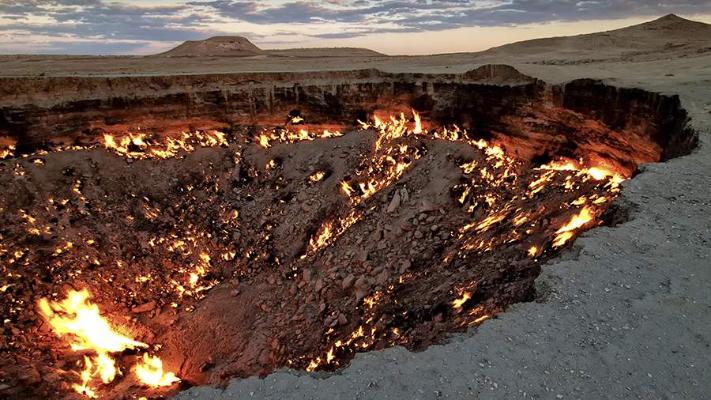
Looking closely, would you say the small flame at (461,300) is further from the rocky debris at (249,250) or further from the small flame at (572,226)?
the small flame at (572,226)

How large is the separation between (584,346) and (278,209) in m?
11.1

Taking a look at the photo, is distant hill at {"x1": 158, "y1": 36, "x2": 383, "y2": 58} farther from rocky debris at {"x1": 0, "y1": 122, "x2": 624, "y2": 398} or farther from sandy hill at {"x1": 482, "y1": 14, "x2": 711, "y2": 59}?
rocky debris at {"x1": 0, "y1": 122, "x2": 624, "y2": 398}

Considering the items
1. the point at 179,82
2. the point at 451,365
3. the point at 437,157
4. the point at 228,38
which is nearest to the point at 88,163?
the point at 179,82

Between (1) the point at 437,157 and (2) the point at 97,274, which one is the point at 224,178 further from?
(1) the point at 437,157

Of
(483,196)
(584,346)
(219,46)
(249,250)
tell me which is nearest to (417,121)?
(483,196)

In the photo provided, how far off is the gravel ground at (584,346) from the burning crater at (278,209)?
4.12ft

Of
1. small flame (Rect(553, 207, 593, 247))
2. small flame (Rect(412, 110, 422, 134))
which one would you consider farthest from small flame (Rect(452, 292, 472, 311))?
small flame (Rect(412, 110, 422, 134))

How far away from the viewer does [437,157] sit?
14.1m

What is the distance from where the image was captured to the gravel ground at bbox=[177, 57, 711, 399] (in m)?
3.97

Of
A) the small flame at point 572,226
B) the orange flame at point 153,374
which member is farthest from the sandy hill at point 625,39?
the orange flame at point 153,374

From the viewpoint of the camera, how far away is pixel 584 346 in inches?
170

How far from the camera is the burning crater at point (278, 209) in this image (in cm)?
946

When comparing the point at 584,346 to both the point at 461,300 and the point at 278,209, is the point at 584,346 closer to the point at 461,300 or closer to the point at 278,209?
the point at 461,300

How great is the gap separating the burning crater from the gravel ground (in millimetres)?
1255
